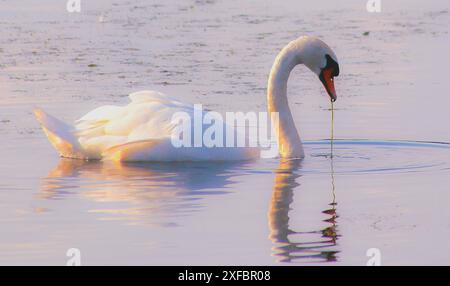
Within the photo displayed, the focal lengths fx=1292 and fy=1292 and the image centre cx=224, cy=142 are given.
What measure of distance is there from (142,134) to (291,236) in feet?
10.4

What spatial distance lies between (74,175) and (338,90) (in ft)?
16.5

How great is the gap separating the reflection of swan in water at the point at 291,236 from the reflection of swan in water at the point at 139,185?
530mm

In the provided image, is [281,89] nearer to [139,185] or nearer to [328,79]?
[328,79]

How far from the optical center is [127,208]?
9266 mm

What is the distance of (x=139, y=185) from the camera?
33.8 feet

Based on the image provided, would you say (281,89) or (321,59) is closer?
(321,59)

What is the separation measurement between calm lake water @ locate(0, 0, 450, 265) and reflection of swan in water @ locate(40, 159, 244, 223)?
0.02 meters

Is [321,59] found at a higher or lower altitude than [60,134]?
higher

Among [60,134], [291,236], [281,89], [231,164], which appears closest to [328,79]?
[281,89]

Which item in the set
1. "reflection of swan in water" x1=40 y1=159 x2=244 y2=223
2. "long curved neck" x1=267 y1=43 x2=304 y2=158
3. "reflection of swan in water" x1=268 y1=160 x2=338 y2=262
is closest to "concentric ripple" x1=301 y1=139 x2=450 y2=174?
"long curved neck" x1=267 y1=43 x2=304 y2=158

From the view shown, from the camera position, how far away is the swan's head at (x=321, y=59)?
1207 centimetres

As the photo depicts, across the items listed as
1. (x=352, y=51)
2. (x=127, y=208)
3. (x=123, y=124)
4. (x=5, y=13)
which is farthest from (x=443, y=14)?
(x=127, y=208)

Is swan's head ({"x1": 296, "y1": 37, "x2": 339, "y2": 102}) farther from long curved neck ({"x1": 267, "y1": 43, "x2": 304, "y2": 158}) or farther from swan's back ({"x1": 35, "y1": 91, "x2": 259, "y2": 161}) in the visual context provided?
swan's back ({"x1": 35, "y1": 91, "x2": 259, "y2": 161})
